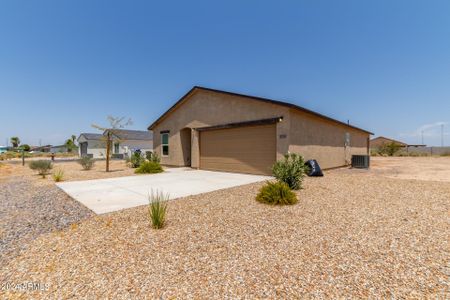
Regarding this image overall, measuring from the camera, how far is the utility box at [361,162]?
1498cm

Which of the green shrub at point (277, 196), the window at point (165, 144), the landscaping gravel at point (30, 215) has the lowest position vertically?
the landscaping gravel at point (30, 215)

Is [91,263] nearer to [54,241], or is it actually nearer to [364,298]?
[54,241]

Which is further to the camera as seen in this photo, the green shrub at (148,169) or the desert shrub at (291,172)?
the green shrub at (148,169)

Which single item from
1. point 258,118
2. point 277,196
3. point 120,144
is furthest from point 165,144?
point 120,144

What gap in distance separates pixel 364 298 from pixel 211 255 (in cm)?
192

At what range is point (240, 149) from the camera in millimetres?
12562

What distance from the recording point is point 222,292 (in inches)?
91.4

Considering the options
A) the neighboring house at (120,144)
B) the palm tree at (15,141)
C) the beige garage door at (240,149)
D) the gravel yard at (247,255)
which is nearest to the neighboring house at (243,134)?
the beige garage door at (240,149)

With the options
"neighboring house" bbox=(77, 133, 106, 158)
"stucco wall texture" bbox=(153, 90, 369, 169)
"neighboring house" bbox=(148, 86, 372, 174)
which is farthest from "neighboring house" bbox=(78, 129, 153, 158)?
"neighboring house" bbox=(148, 86, 372, 174)

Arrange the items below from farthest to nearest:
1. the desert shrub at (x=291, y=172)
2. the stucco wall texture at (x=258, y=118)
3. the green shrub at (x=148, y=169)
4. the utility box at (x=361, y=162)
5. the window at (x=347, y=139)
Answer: the window at (x=347, y=139) → the utility box at (x=361, y=162) → the green shrub at (x=148, y=169) → the stucco wall texture at (x=258, y=118) → the desert shrub at (x=291, y=172)

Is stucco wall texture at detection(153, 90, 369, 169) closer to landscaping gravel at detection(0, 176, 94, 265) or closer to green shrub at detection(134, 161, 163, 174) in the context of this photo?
green shrub at detection(134, 161, 163, 174)

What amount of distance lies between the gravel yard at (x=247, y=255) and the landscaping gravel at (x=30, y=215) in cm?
29

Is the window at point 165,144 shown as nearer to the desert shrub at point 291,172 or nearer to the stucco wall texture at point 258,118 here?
the stucco wall texture at point 258,118

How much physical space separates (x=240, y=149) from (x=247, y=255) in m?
9.62
